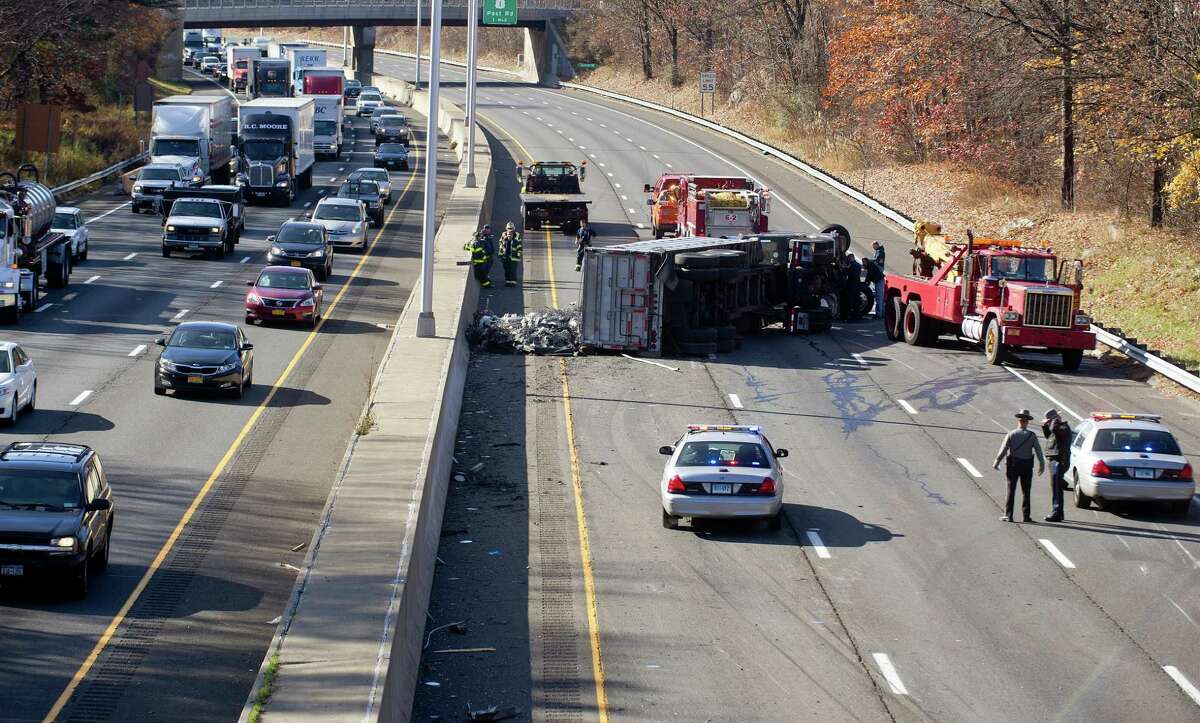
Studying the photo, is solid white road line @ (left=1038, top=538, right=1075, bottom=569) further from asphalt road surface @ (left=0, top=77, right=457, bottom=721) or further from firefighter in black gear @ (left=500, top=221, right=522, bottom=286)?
firefighter in black gear @ (left=500, top=221, right=522, bottom=286)

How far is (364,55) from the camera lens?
440 ft

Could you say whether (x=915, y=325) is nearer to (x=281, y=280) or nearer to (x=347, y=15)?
(x=281, y=280)

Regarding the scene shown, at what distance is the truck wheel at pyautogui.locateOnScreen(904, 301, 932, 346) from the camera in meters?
37.3

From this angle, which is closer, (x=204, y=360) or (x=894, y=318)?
(x=204, y=360)

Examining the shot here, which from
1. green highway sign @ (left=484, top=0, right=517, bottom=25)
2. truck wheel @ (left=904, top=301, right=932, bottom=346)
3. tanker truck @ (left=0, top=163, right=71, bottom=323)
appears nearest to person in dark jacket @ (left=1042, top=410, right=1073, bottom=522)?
truck wheel @ (left=904, top=301, right=932, bottom=346)

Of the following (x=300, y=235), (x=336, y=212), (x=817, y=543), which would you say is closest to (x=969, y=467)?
(x=817, y=543)

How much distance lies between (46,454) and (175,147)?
44.1 m

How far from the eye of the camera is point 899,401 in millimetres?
31109

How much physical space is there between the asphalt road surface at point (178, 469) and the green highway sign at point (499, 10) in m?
32.2

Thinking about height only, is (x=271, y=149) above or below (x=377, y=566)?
above

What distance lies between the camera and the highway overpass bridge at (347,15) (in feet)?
406

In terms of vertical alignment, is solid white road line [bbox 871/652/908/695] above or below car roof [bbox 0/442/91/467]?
below

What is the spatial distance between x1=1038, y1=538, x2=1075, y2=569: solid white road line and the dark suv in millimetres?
12135

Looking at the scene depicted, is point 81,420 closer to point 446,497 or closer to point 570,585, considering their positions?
point 446,497
